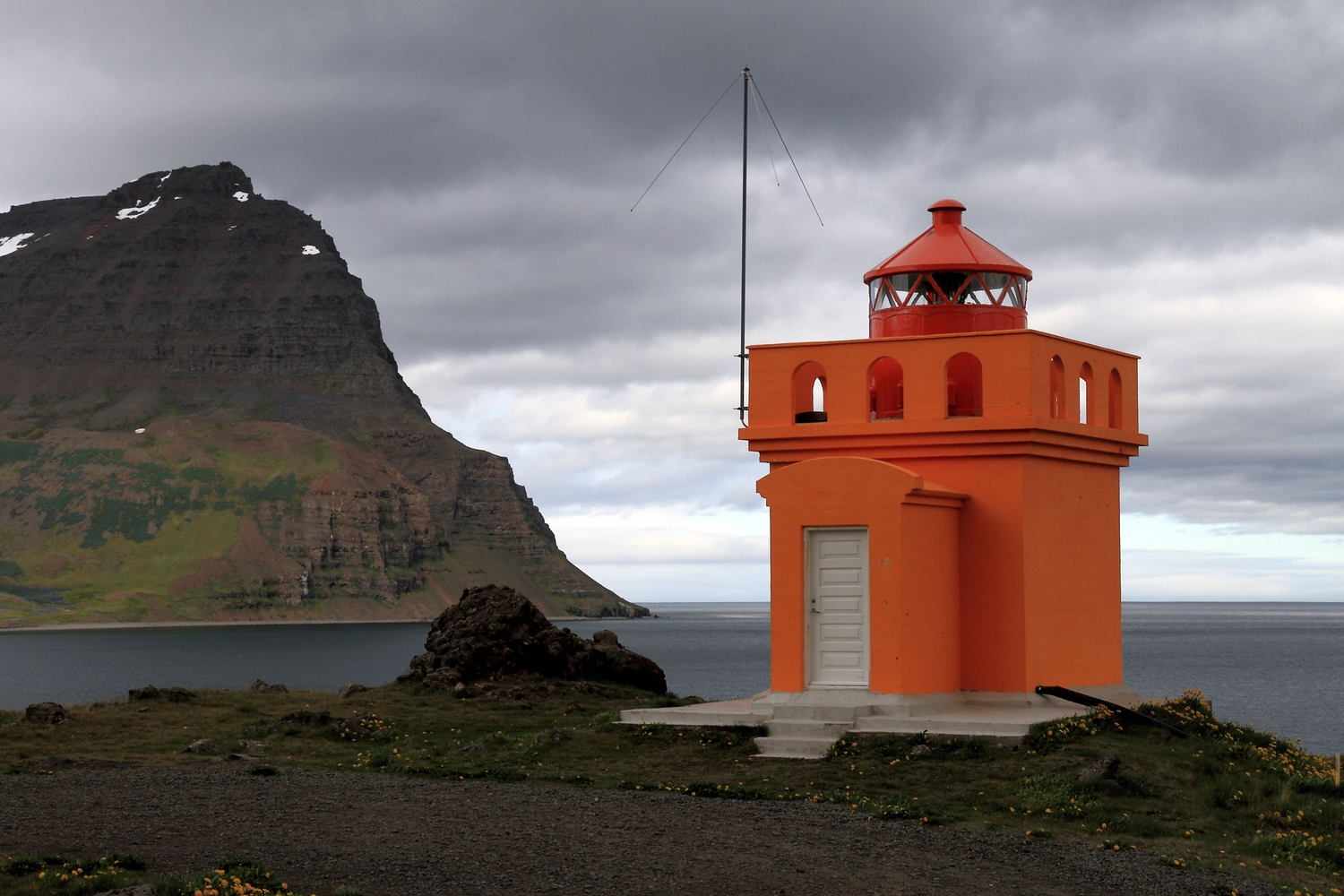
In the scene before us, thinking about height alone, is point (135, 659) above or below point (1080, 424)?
below

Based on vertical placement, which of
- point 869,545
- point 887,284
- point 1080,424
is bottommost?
point 869,545

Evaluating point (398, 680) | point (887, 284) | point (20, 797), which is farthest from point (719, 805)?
point (398, 680)

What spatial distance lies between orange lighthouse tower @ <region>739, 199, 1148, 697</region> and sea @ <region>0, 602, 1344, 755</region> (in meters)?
26.1

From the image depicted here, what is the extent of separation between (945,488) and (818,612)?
6.79 ft

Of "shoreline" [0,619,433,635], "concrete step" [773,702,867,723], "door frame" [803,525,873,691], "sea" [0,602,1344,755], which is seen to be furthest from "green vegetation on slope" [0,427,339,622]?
"concrete step" [773,702,867,723]

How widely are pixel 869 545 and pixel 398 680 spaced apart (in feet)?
30.5

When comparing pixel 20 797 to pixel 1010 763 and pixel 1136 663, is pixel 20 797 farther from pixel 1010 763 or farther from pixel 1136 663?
pixel 1136 663

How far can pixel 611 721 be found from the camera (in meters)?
16.9

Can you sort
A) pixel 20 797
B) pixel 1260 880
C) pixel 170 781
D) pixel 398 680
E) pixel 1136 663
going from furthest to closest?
1. pixel 1136 663
2. pixel 398 680
3. pixel 170 781
4. pixel 20 797
5. pixel 1260 880

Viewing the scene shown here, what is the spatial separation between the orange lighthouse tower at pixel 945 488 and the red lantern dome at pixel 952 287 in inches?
0.9

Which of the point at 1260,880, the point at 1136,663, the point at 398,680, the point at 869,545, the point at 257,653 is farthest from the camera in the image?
the point at 257,653

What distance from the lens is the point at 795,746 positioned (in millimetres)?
14984

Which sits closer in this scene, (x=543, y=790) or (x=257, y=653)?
(x=543, y=790)

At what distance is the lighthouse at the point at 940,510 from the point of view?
51.3 ft
